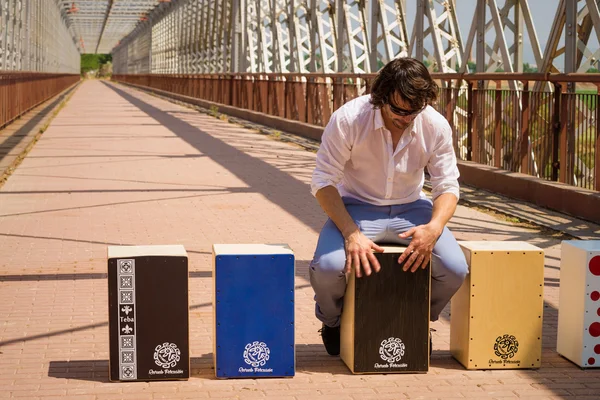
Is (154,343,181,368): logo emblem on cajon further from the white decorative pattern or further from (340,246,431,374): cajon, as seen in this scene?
(340,246,431,374): cajon

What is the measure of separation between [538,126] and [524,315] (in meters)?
6.57

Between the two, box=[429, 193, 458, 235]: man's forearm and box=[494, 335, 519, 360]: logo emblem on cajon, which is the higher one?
box=[429, 193, 458, 235]: man's forearm

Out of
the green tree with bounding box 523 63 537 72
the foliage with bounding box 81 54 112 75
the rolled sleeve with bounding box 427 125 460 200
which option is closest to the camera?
the rolled sleeve with bounding box 427 125 460 200

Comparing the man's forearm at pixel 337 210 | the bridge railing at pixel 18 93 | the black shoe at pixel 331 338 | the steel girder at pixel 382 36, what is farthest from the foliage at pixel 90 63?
the man's forearm at pixel 337 210

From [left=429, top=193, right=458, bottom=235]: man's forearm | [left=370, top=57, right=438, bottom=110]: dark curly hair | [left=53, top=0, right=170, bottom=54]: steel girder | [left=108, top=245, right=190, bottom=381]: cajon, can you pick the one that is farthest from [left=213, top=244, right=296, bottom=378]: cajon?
[left=53, top=0, right=170, bottom=54]: steel girder

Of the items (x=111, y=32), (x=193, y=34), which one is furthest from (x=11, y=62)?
(x=111, y=32)

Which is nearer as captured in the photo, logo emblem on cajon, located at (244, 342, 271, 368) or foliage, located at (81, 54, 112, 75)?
logo emblem on cajon, located at (244, 342, 271, 368)

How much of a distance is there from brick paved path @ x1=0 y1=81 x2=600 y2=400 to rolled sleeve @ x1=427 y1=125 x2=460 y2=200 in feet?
2.45

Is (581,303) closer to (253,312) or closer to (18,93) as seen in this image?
(253,312)

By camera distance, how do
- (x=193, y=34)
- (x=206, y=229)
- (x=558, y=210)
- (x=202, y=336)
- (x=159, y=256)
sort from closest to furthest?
(x=159, y=256) → (x=202, y=336) → (x=206, y=229) → (x=558, y=210) → (x=193, y=34)

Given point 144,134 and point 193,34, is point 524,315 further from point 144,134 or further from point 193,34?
point 193,34

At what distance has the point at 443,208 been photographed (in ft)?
16.2

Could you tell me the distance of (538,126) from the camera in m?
11.2

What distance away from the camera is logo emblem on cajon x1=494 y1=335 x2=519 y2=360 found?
491cm
